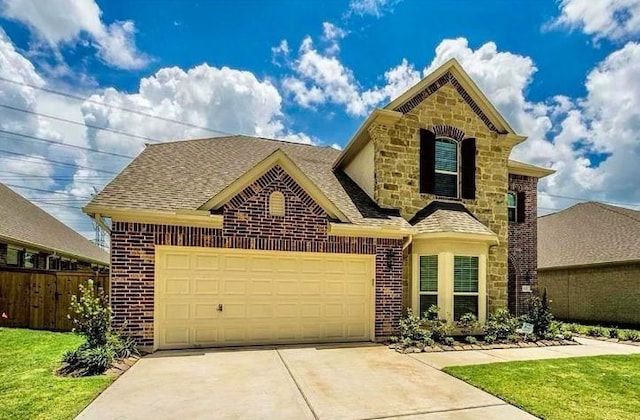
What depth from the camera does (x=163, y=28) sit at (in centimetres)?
1195

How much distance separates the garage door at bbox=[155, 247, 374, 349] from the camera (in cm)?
900

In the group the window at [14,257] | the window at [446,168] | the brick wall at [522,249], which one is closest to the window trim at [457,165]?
the window at [446,168]

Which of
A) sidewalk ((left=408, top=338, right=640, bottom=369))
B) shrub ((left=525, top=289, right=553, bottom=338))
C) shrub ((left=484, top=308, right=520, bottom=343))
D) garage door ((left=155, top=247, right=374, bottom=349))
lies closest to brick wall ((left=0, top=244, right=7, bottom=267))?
garage door ((left=155, top=247, right=374, bottom=349))

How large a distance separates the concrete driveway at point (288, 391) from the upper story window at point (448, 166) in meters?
5.97

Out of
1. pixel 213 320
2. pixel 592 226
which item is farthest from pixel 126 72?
pixel 592 226

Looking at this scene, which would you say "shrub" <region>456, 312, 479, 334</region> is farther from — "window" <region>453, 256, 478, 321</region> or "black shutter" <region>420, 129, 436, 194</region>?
"black shutter" <region>420, 129, 436, 194</region>

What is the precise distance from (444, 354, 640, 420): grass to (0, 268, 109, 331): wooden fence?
10.8m

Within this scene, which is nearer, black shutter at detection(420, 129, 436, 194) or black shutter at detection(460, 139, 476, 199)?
black shutter at detection(420, 129, 436, 194)

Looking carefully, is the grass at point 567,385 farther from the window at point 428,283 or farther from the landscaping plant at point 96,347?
the landscaping plant at point 96,347

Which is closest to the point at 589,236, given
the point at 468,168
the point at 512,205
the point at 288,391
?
the point at 512,205

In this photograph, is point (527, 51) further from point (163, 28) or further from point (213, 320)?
point (213, 320)

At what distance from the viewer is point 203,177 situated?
1123 centimetres

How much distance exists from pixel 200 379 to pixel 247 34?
10.6 m

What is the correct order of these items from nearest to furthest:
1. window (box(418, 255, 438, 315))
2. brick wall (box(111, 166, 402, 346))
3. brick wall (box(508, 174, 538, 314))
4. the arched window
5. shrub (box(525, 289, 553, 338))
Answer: brick wall (box(111, 166, 402, 346)) < the arched window < window (box(418, 255, 438, 315)) < shrub (box(525, 289, 553, 338)) < brick wall (box(508, 174, 538, 314))
